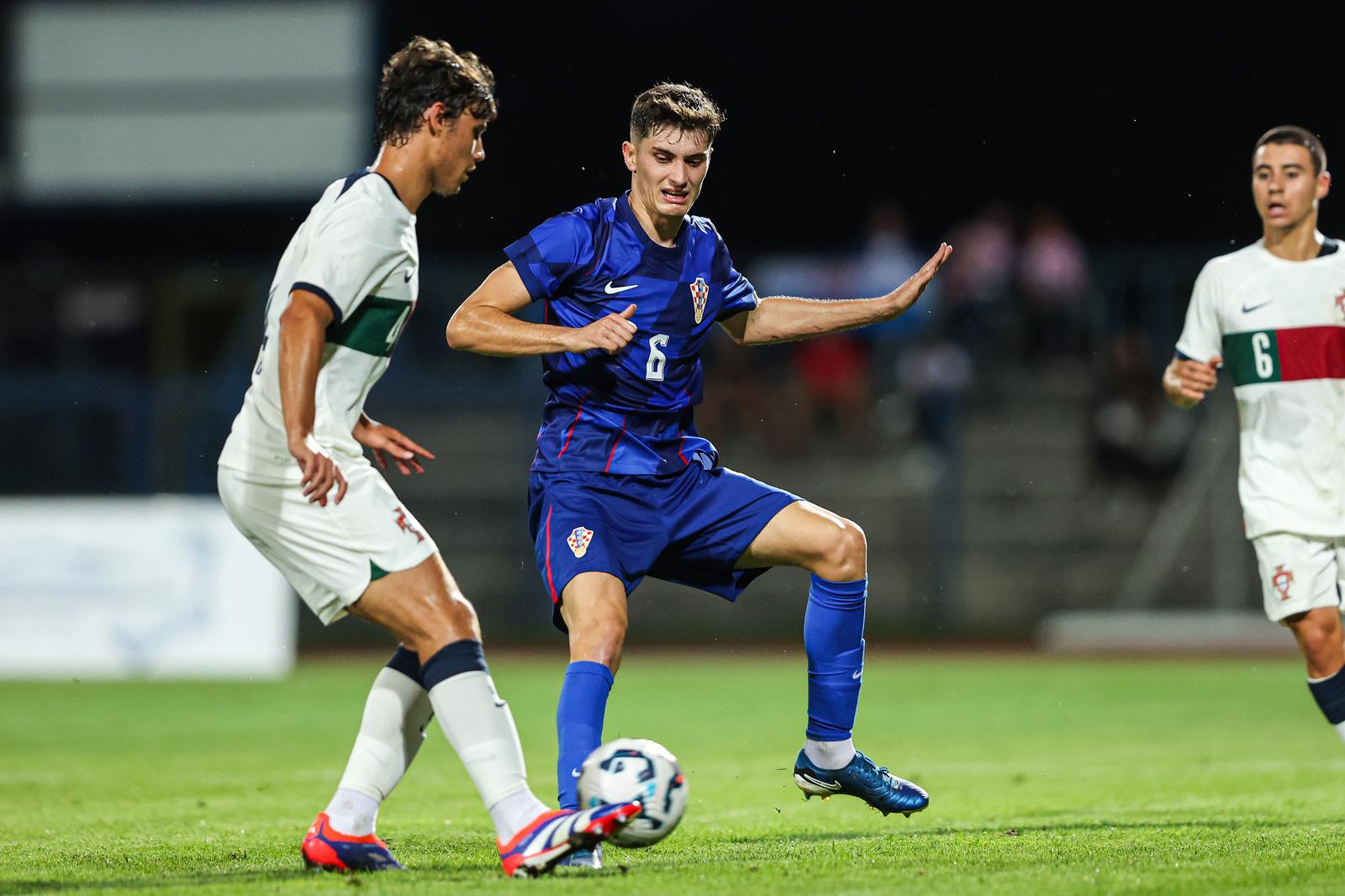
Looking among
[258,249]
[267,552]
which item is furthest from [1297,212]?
[258,249]

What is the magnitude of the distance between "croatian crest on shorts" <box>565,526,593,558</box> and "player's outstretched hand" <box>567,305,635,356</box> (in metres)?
0.65

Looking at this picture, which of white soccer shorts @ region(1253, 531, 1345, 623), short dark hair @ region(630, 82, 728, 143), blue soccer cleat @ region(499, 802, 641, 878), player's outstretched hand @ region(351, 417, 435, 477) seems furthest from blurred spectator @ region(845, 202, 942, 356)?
blue soccer cleat @ region(499, 802, 641, 878)

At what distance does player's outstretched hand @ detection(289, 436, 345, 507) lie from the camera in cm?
452

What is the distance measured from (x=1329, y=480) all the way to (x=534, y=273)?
3.01 m

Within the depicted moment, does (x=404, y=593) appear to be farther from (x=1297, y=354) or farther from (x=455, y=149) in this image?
(x=1297, y=354)

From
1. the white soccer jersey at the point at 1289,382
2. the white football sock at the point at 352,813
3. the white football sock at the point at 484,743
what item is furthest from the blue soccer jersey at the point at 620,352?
the white soccer jersey at the point at 1289,382

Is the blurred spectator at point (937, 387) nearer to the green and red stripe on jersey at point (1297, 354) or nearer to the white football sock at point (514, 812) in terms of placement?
the green and red stripe on jersey at point (1297, 354)

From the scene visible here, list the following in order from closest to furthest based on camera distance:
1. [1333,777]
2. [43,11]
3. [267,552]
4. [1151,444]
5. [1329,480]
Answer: [267,552] → [1329,480] → [1333,777] → [1151,444] → [43,11]

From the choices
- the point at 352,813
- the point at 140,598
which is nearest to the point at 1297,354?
the point at 352,813

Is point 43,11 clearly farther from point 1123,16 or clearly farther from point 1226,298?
point 1226,298

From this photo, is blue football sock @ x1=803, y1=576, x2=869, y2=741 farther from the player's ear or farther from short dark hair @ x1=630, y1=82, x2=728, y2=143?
the player's ear

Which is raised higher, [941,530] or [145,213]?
[145,213]

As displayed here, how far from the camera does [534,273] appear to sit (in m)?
5.41

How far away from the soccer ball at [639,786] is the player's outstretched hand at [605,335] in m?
1.17
